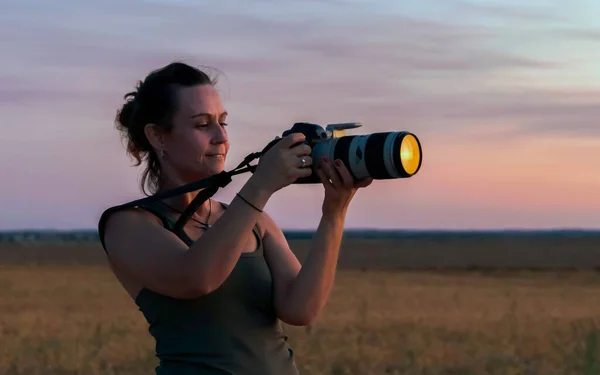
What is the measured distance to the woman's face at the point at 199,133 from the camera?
2.51 meters

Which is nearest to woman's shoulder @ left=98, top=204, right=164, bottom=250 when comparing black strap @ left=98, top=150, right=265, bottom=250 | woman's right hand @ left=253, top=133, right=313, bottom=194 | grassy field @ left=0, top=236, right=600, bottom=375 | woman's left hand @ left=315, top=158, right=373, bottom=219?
black strap @ left=98, top=150, right=265, bottom=250

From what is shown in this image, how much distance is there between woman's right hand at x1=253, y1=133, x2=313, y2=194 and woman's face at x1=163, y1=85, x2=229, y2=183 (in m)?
0.14

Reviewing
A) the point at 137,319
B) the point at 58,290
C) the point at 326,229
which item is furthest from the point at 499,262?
the point at 326,229

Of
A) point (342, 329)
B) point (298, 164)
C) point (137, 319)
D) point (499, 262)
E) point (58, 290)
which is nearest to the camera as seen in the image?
point (298, 164)

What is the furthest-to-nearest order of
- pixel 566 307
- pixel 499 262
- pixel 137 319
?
pixel 499 262 → pixel 566 307 → pixel 137 319

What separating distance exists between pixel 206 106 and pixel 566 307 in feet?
55.2

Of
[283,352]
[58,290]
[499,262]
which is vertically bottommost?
[499,262]

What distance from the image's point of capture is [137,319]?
45.5ft

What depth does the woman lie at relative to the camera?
2.35m

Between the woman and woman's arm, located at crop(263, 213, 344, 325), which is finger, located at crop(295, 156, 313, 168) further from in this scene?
woman's arm, located at crop(263, 213, 344, 325)

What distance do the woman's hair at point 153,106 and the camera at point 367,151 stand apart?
0.82 feet

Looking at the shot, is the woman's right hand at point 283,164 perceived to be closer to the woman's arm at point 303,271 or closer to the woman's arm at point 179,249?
the woman's arm at point 179,249

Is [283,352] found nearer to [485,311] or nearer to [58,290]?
[485,311]

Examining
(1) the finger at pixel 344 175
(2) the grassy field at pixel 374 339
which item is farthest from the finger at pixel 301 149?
(2) the grassy field at pixel 374 339
